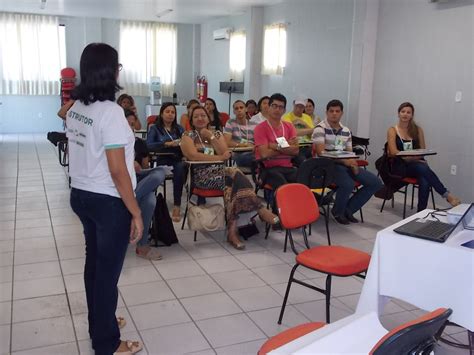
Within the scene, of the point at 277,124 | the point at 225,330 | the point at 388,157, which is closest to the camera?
the point at 225,330

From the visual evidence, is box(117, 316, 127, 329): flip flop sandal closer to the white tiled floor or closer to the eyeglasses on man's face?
the white tiled floor

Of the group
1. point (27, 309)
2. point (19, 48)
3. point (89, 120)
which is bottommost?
point (27, 309)

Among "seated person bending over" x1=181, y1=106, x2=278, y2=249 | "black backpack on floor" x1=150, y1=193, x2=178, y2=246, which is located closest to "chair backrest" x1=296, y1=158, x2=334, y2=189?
"seated person bending over" x1=181, y1=106, x2=278, y2=249

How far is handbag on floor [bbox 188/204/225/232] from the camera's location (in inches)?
153

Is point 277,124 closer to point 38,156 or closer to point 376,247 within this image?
point 376,247

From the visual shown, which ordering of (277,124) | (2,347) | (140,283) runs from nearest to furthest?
1. (2,347)
2. (140,283)
3. (277,124)

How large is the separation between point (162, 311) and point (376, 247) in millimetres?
1342

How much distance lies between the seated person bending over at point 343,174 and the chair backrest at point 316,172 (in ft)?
1.71

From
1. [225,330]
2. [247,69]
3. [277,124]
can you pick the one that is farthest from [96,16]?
[225,330]

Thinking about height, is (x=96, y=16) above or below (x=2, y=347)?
above

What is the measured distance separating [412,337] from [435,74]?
4814 mm

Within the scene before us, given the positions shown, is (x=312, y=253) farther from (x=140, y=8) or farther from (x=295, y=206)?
(x=140, y=8)

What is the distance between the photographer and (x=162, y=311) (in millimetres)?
2785

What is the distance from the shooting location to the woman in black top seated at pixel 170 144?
4805 millimetres
